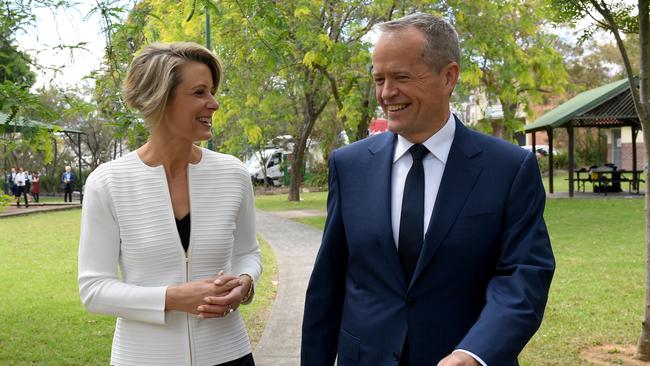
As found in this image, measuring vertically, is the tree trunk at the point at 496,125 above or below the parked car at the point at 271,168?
above

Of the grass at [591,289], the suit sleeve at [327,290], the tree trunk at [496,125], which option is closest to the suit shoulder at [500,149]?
the suit sleeve at [327,290]

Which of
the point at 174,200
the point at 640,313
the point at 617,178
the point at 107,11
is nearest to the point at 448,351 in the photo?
the point at 174,200

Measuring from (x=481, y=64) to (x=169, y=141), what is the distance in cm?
1600

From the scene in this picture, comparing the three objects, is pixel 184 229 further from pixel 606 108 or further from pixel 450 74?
pixel 606 108

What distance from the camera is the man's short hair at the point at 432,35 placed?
2471 millimetres

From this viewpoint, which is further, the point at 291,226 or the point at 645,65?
the point at 291,226

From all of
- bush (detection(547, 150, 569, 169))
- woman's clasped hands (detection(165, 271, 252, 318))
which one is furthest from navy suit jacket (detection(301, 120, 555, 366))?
bush (detection(547, 150, 569, 169))

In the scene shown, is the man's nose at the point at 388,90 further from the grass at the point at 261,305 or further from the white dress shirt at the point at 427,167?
the grass at the point at 261,305

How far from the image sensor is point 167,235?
2.86 meters

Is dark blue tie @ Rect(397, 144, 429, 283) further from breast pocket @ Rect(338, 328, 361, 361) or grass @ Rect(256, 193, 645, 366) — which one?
grass @ Rect(256, 193, 645, 366)

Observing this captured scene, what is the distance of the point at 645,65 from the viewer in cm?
641

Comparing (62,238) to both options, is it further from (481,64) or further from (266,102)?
(481,64)

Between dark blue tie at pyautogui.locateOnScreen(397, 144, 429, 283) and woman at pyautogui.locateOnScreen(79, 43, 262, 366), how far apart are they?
74 centimetres

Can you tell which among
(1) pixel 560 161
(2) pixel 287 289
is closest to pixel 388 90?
(2) pixel 287 289
